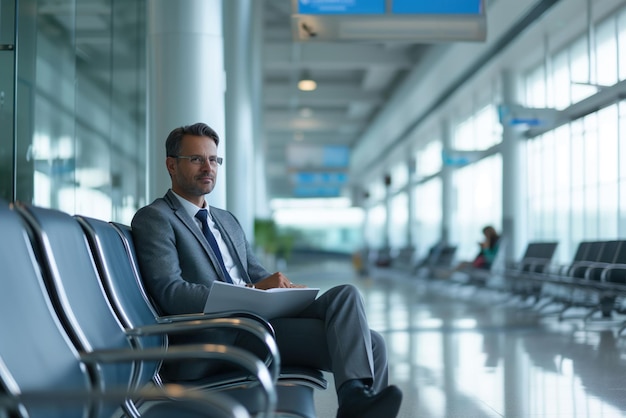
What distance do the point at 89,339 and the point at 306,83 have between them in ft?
56.4

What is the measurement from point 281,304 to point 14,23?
10.2 feet

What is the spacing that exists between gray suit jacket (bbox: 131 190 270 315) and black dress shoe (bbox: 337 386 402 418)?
60 centimetres

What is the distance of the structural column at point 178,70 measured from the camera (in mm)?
5129

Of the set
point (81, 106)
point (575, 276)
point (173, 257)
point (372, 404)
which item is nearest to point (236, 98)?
point (81, 106)

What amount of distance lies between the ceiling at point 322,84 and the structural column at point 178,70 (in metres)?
7.60

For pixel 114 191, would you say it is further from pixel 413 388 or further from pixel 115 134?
pixel 413 388

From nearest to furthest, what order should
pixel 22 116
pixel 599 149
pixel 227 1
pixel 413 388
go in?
pixel 413 388
pixel 22 116
pixel 227 1
pixel 599 149

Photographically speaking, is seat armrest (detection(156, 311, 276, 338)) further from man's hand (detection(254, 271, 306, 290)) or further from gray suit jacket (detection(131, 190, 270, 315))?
man's hand (detection(254, 271, 306, 290))

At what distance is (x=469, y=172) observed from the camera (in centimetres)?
2120

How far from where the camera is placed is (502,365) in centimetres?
546

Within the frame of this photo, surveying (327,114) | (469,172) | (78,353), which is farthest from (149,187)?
(327,114)

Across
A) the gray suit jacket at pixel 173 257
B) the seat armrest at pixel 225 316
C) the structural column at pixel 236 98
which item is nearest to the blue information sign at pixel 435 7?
the structural column at pixel 236 98

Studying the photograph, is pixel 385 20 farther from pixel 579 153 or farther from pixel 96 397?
pixel 579 153

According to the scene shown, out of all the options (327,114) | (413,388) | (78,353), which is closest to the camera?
(78,353)
